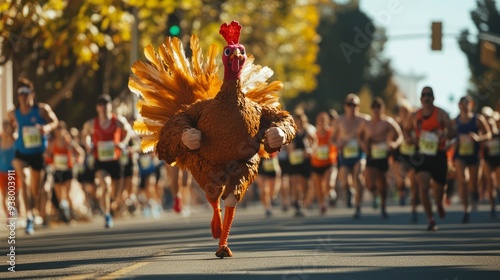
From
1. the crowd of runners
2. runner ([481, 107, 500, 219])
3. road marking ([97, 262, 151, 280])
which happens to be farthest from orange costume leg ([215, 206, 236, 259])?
runner ([481, 107, 500, 219])

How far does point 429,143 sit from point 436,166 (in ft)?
1.12

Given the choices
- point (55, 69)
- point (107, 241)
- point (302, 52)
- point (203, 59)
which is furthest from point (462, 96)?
point (302, 52)

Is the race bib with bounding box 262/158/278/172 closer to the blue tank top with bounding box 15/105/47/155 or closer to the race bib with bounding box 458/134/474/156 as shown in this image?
the race bib with bounding box 458/134/474/156

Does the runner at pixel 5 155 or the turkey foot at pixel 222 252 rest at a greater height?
the runner at pixel 5 155

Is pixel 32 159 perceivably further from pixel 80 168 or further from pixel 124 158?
pixel 80 168

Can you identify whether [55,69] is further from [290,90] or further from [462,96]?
[290,90]

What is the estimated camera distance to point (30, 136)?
19.6m

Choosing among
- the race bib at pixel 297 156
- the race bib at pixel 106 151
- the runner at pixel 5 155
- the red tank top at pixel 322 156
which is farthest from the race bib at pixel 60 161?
the red tank top at pixel 322 156

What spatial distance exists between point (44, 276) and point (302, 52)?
3911 cm

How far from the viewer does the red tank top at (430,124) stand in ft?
59.6

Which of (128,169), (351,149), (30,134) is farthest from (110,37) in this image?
(30,134)

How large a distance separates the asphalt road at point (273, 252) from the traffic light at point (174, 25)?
4.84 meters

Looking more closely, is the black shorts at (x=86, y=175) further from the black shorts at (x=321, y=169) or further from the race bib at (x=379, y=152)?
the race bib at (x=379, y=152)

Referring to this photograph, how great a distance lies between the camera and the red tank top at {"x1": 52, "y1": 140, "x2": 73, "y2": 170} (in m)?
24.1
